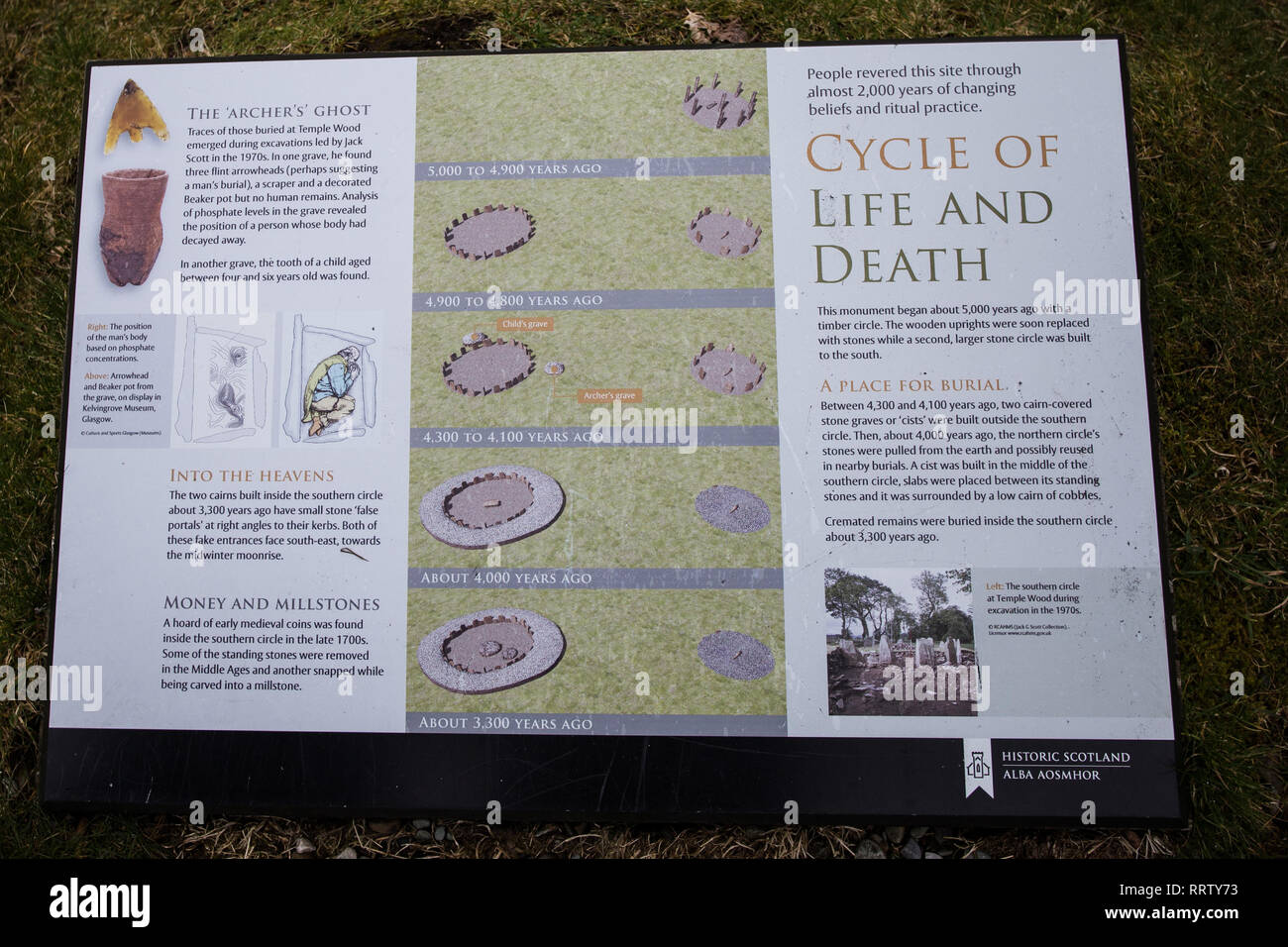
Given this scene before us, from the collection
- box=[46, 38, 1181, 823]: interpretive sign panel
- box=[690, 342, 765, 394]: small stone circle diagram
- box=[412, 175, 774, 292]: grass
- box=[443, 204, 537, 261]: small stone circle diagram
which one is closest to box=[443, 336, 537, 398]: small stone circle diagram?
box=[46, 38, 1181, 823]: interpretive sign panel

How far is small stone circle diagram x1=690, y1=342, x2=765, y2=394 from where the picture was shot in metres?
2.59

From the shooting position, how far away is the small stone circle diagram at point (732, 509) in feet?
8.39

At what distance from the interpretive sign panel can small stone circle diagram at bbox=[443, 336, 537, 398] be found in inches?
0.6

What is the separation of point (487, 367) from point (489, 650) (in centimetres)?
95

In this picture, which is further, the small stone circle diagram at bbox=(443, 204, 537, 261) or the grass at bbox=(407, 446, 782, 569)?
the small stone circle diagram at bbox=(443, 204, 537, 261)

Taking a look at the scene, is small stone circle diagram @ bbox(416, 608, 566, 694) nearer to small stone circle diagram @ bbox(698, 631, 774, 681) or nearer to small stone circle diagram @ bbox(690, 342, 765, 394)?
small stone circle diagram @ bbox(698, 631, 774, 681)

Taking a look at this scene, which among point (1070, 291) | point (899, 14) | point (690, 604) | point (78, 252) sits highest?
point (899, 14)

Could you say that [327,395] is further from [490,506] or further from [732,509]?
[732,509]

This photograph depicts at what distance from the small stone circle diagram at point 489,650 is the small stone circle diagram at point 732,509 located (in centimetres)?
63
